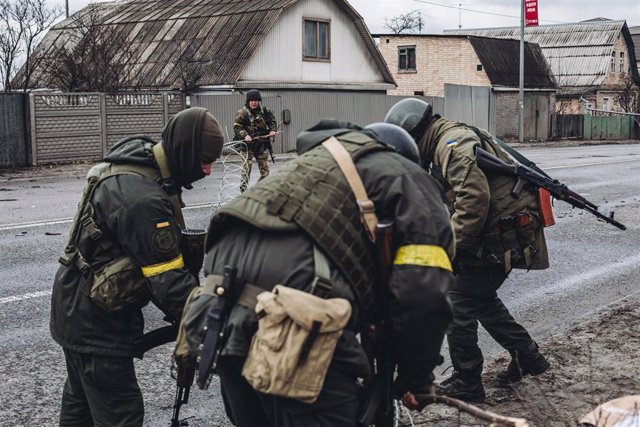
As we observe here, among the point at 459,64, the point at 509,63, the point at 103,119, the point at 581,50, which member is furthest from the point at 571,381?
the point at 581,50

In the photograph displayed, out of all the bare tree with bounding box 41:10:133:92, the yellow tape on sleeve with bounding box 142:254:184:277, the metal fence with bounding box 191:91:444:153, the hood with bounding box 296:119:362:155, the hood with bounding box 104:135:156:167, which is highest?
the bare tree with bounding box 41:10:133:92

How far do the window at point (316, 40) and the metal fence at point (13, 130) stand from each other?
13.0 metres

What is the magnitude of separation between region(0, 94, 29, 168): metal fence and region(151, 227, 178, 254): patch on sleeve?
17.6m

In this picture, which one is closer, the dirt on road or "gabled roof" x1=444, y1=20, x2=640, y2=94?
the dirt on road

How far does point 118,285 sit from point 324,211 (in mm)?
1187

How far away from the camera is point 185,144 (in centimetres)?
361

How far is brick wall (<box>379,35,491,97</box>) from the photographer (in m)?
46.6

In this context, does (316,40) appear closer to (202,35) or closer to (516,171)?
(202,35)

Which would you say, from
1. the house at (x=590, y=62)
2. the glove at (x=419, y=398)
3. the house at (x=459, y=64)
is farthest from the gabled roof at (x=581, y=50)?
the glove at (x=419, y=398)

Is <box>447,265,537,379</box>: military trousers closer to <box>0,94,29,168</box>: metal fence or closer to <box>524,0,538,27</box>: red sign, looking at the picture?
<box>0,94,29,168</box>: metal fence

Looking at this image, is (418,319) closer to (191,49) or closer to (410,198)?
(410,198)

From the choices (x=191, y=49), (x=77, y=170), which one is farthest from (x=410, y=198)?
(x=191, y=49)

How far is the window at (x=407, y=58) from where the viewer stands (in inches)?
1906

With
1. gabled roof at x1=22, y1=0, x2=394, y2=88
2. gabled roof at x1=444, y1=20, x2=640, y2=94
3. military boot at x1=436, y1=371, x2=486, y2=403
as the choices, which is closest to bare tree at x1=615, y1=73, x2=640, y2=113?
gabled roof at x1=444, y1=20, x2=640, y2=94
